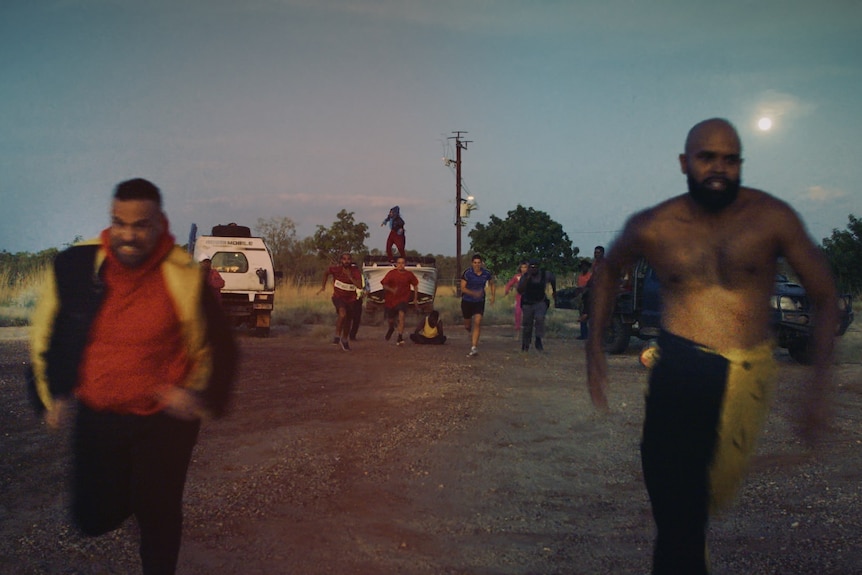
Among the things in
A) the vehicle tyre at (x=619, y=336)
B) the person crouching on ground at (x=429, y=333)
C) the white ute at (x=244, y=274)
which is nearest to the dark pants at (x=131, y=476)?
the vehicle tyre at (x=619, y=336)

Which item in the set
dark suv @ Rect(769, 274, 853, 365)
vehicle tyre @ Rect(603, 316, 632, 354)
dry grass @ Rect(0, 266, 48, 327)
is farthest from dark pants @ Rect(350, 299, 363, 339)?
dry grass @ Rect(0, 266, 48, 327)

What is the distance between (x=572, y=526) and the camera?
16.9 feet

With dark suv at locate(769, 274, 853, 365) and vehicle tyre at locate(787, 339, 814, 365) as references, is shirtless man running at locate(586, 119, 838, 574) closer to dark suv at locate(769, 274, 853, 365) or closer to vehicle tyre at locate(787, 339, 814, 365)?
dark suv at locate(769, 274, 853, 365)

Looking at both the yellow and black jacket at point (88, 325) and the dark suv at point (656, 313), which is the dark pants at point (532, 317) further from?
the yellow and black jacket at point (88, 325)

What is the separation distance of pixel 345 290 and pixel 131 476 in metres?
13.1

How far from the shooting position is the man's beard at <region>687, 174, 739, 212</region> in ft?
10.1

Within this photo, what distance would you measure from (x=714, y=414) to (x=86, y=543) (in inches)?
140

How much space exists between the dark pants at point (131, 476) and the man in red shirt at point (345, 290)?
13.0 meters

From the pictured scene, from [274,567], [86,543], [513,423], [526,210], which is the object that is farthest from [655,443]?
[526,210]

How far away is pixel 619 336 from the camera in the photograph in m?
16.6

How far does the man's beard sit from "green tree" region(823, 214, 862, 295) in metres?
41.4

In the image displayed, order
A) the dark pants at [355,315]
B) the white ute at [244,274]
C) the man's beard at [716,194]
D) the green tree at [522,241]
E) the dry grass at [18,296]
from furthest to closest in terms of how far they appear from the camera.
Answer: the green tree at [522,241] → the dry grass at [18,296] → the white ute at [244,274] → the dark pants at [355,315] → the man's beard at [716,194]

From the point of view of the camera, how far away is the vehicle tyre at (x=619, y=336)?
16.5m

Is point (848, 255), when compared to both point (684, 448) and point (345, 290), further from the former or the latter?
point (684, 448)
